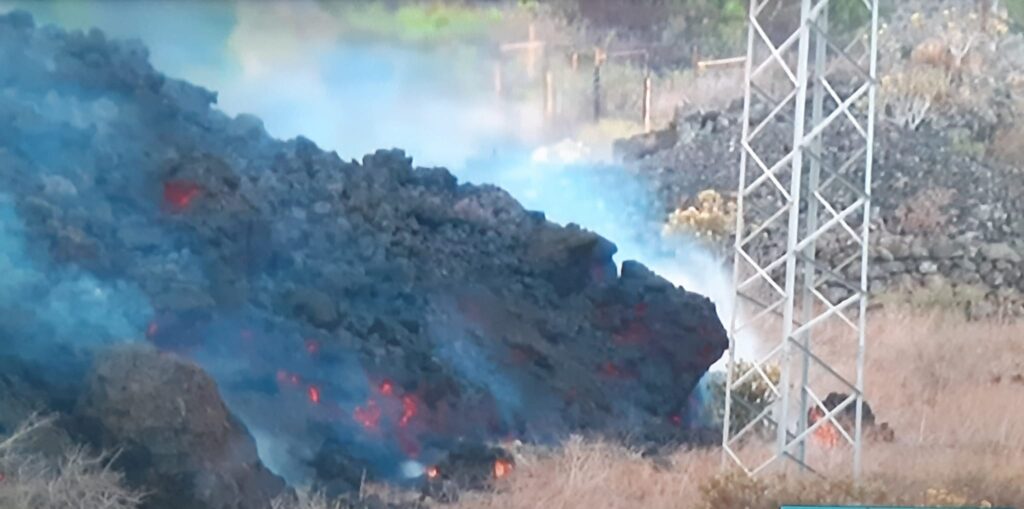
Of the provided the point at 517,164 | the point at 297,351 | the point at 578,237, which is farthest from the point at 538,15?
the point at 297,351

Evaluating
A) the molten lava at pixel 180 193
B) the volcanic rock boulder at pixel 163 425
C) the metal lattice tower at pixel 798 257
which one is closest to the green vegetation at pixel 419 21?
the molten lava at pixel 180 193

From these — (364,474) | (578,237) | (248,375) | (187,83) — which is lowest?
(364,474)

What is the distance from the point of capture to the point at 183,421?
3781 millimetres

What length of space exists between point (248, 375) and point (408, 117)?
105 cm

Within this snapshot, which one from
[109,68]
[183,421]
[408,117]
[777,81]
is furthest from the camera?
[777,81]

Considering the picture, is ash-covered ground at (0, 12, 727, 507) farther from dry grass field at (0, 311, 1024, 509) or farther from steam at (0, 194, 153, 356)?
dry grass field at (0, 311, 1024, 509)

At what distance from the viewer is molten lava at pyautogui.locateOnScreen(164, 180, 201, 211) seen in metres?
4.24

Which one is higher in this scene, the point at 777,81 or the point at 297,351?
the point at 777,81

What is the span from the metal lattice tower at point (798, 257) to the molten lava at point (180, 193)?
1.82 meters

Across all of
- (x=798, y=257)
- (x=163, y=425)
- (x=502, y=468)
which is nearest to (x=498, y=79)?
(x=798, y=257)

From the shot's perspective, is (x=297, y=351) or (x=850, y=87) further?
(x=850, y=87)

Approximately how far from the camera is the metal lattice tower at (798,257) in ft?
13.6

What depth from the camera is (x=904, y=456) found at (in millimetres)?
4367

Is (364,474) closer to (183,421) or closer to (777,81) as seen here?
(183,421)
